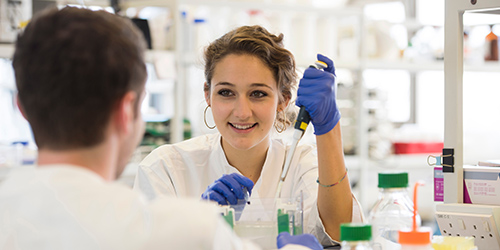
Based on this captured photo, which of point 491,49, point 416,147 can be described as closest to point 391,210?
point 416,147

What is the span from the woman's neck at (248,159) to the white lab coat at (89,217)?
0.97 meters

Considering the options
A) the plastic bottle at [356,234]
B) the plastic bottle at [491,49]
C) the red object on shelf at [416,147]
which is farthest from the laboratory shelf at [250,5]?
the plastic bottle at [356,234]

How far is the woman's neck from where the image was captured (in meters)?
1.75

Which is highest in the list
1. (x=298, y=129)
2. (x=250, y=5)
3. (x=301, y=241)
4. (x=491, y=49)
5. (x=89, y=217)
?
(x=250, y=5)

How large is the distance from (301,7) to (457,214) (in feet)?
7.36

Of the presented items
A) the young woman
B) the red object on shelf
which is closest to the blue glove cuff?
the young woman

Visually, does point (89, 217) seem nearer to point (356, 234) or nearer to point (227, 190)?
point (356, 234)

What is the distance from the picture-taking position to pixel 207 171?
1741 mm

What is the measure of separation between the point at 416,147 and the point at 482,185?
108 inches

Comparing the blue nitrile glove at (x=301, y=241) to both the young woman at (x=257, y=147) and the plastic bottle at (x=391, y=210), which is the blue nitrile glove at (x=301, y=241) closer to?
the plastic bottle at (x=391, y=210)

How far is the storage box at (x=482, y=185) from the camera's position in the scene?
1350 mm

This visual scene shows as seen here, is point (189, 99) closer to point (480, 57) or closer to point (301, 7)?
point (301, 7)

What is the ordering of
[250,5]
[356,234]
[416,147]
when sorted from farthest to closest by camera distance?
[416,147] → [250,5] → [356,234]

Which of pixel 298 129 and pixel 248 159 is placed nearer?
pixel 298 129
